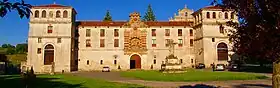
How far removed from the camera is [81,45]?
69938 millimetres

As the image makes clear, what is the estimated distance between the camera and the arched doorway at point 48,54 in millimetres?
65312

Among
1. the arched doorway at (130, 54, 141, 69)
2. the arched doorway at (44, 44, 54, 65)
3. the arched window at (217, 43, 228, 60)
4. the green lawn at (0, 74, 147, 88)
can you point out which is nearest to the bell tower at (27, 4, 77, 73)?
the arched doorway at (44, 44, 54, 65)

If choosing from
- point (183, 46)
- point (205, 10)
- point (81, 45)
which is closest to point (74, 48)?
point (81, 45)

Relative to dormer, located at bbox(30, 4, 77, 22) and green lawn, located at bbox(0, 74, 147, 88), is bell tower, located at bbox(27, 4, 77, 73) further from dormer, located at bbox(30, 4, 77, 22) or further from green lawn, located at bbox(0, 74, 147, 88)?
green lawn, located at bbox(0, 74, 147, 88)

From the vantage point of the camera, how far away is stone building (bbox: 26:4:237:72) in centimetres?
6562

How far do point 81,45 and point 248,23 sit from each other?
2453 inches

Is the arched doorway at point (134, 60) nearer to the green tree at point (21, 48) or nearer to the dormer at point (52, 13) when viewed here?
the dormer at point (52, 13)

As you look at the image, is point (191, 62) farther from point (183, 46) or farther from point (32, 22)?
point (32, 22)

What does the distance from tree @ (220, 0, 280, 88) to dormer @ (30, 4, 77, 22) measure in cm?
5883

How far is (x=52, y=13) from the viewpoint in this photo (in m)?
66.5

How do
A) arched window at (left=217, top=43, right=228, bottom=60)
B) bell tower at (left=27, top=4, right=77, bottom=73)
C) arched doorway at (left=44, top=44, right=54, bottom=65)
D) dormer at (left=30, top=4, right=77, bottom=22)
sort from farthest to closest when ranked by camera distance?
1. arched window at (left=217, top=43, right=228, bottom=60)
2. dormer at (left=30, top=4, right=77, bottom=22)
3. arched doorway at (left=44, top=44, right=54, bottom=65)
4. bell tower at (left=27, top=4, right=77, bottom=73)

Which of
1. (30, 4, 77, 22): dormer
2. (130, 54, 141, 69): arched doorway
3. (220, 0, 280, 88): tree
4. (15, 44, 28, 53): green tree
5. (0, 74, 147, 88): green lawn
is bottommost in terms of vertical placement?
(0, 74, 147, 88): green lawn

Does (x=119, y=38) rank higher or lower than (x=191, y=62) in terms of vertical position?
higher

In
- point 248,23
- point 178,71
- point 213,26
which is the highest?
point 213,26
